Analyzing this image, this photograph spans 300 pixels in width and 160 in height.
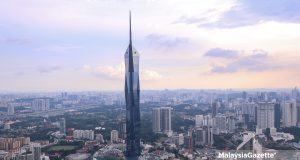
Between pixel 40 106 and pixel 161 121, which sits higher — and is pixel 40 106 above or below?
above

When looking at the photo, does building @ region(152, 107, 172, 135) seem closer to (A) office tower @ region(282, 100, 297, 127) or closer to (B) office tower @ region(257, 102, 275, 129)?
(B) office tower @ region(257, 102, 275, 129)

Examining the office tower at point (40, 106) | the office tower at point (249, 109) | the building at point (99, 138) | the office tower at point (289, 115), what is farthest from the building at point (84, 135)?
the office tower at point (40, 106)

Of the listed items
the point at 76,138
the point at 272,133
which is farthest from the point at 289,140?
the point at 76,138

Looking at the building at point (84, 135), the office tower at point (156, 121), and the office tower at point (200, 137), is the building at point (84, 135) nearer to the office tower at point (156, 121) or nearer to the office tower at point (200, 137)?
the office tower at point (156, 121)

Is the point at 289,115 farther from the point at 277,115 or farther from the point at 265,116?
the point at 265,116

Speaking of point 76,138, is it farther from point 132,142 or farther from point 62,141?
point 132,142

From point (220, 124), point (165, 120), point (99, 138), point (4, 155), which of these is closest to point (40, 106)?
point (165, 120)
